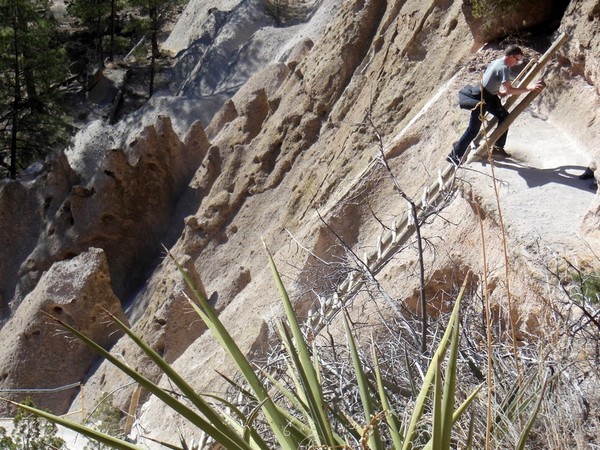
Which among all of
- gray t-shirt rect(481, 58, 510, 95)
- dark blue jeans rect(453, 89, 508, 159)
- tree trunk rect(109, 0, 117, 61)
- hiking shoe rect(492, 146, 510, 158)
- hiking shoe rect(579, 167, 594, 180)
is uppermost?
tree trunk rect(109, 0, 117, 61)

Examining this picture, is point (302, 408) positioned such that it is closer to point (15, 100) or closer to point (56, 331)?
point (56, 331)

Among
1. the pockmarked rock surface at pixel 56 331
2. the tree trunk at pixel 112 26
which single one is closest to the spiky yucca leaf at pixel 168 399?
the pockmarked rock surface at pixel 56 331

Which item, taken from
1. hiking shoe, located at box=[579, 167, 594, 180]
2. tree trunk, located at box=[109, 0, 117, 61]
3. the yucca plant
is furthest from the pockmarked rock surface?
tree trunk, located at box=[109, 0, 117, 61]

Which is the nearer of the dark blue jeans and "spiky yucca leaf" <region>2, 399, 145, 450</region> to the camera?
"spiky yucca leaf" <region>2, 399, 145, 450</region>

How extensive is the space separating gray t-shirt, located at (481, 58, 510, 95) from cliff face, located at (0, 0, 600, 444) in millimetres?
951

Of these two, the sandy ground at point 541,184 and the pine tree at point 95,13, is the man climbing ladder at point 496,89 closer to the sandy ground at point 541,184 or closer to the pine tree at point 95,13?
the sandy ground at point 541,184

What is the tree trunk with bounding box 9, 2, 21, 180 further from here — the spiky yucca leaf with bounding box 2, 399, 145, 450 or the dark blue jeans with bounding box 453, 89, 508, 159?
the spiky yucca leaf with bounding box 2, 399, 145, 450

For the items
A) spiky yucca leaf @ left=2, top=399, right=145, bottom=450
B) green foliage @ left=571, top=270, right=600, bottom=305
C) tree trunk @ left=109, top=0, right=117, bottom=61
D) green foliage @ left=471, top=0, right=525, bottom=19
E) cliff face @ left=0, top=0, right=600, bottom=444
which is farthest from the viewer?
tree trunk @ left=109, top=0, right=117, bottom=61

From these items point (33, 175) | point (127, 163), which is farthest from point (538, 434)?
point (33, 175)

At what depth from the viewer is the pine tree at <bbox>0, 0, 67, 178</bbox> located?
2014cm

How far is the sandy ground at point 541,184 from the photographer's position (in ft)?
22.2

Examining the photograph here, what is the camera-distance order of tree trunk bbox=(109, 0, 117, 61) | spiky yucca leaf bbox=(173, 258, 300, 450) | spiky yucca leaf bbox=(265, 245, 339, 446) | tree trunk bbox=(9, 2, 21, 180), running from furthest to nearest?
tree trunk bbox=(109, 0, 117, 61)
tree trunk bbox=(9, 2, 21, 180)
spiky yucca leaf bbox=(265, 245, 339, 446)
spiky yucca leaf bbox=(173, 258, 300, 450)

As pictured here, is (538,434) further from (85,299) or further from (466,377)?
(85,299)

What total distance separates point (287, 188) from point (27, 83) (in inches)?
380
